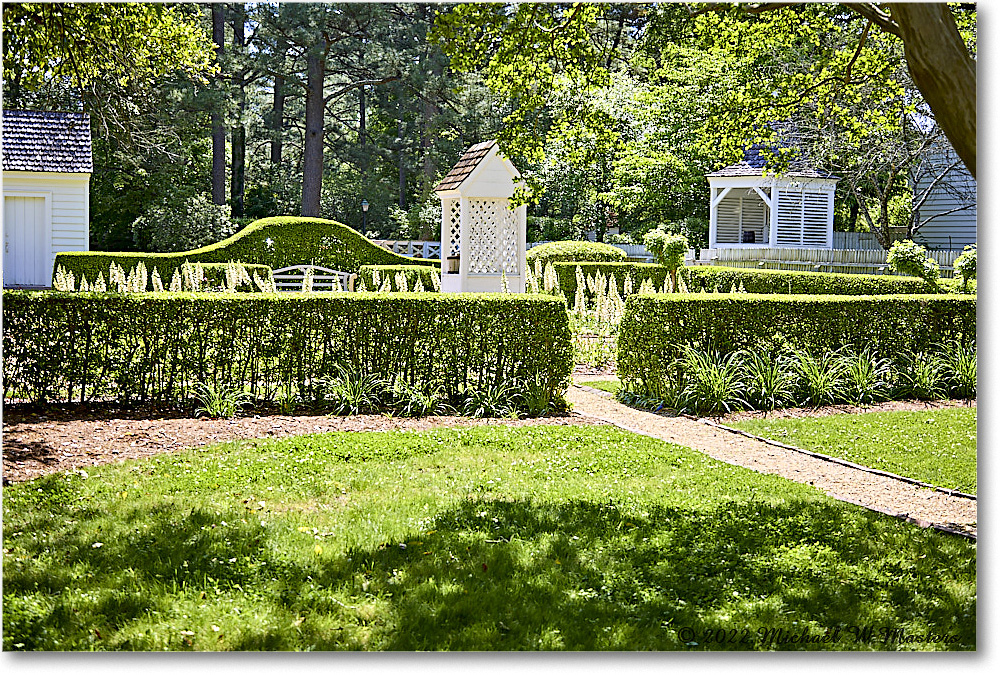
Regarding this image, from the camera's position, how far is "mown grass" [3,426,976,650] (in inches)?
147

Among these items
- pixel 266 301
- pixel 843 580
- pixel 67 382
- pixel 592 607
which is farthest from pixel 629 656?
pixel 67 382

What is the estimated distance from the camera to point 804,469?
6.54 metres

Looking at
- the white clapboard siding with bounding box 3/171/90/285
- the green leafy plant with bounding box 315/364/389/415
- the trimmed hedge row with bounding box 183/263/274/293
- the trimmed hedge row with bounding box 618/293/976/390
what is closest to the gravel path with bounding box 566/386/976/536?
the trimmed hedge row with bounding box 618/293/976/390

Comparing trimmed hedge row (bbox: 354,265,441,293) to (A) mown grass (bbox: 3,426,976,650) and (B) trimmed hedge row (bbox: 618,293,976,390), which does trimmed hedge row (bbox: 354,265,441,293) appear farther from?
(A) mown grass (bbox: 3,426,976,650)

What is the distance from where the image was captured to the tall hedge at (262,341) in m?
7.46

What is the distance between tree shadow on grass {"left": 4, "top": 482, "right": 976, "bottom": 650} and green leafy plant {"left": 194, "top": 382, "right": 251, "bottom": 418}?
7.98ft

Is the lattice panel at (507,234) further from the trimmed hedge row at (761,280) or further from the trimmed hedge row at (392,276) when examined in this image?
the trimmed hedge row at (392,276)

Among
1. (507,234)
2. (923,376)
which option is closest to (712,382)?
(923,376)

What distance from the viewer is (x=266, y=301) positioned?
800 cm

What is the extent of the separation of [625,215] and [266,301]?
24.0 metres

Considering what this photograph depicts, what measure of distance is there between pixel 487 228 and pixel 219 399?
298 inches

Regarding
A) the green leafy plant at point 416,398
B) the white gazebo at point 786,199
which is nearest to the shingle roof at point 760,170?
the white gazebo at point 786,199

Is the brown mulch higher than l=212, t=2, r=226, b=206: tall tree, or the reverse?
l=212, t=2, r=226, b=206: tall tree

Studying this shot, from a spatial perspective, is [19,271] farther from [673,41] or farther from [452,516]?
[673,41]
